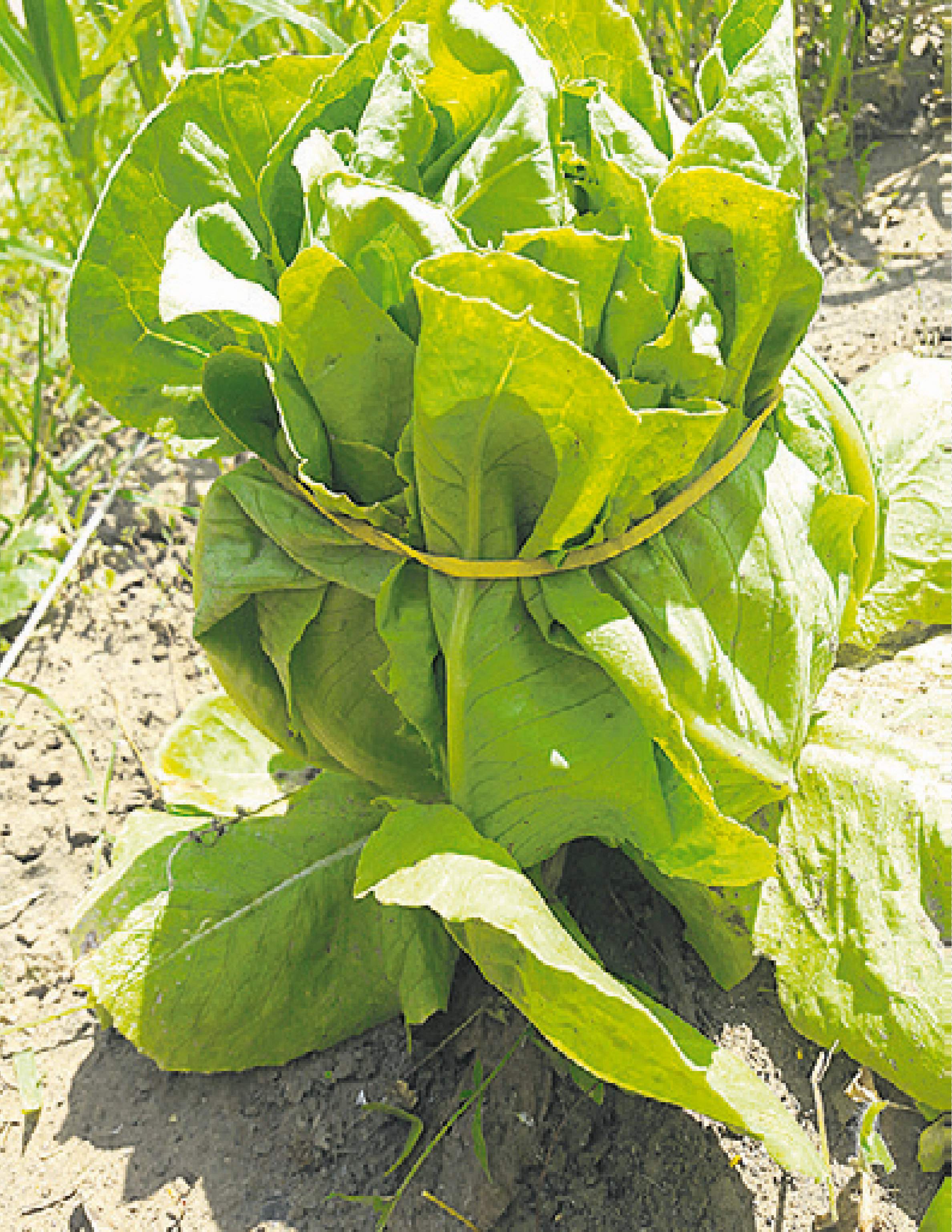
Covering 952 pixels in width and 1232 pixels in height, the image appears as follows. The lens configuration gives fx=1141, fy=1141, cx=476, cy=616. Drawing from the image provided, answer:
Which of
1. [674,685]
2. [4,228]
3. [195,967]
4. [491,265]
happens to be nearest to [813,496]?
[674,685]

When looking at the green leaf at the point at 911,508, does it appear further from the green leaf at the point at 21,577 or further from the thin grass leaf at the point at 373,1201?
the green leaf at the point at 21,577

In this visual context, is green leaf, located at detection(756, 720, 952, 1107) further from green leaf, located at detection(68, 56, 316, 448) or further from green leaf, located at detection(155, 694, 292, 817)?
green leaf, located at detection(68, 56, 316, 448)

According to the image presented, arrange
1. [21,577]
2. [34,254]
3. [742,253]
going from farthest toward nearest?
[21,577]
[34,254]
[742,253]

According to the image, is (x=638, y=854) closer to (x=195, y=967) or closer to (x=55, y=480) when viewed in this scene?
(x=195, y=967)

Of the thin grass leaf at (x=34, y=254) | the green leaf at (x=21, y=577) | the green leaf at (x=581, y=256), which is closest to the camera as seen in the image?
the green leaf at (x=581, y=256)

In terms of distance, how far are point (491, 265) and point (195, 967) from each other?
1452 mm

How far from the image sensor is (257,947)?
2.22 m

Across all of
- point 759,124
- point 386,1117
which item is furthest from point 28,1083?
point 759,124

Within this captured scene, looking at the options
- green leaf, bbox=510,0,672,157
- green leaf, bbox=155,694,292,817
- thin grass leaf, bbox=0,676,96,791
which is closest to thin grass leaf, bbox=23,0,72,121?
green leaf, bbox=510,0,672,157

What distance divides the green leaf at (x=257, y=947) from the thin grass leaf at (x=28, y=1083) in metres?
0.28

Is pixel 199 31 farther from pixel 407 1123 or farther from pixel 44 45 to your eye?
pixel 407 1123

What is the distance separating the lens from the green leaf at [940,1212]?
6.07 feet

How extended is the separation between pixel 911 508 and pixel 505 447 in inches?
55.3

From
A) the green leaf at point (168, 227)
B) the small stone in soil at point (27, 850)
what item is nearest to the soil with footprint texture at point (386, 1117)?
the small stone in soil at point (27, 850)
